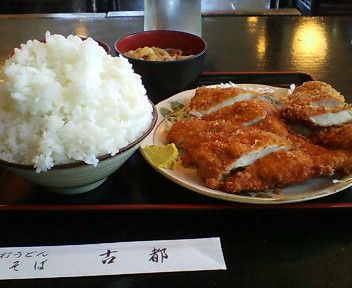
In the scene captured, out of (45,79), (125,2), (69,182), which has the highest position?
(45,79)

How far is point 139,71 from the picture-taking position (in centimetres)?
178

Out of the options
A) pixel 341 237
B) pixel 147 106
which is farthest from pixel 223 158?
pixel 341 237

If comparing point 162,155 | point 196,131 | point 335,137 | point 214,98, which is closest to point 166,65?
point 214,98

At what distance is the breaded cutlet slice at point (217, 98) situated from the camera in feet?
5.35

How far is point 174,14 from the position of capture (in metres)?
2.31

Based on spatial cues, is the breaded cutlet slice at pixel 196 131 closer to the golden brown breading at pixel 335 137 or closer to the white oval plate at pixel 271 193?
the white oval plate at pixel 271 193

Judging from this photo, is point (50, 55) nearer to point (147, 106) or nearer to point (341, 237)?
point (147, 106)

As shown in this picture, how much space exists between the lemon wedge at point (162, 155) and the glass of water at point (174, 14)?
1107 mm

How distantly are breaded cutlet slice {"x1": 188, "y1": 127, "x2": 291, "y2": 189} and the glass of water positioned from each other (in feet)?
3.70

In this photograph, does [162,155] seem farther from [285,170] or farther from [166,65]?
[166,65]

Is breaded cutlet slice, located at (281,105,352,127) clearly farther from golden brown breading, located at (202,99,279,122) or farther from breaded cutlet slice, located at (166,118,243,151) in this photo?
breaded cutlet slice, located at (166,118,243,151)

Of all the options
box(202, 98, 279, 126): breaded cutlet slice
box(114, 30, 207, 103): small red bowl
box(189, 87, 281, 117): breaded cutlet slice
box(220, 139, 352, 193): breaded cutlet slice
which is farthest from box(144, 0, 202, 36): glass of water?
box(220, 139, 352, 193): breaded cutlet slice

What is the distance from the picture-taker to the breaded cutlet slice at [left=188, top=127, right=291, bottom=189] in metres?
1.27

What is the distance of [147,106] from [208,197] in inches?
13.0
